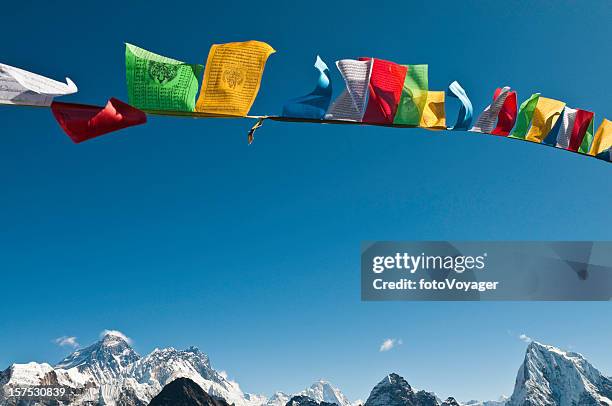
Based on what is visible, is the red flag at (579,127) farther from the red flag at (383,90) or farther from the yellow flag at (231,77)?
the yellow flag at (231,77)

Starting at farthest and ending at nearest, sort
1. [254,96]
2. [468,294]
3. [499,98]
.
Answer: [468,294], [499,98], [254,96]

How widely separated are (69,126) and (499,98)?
7936 mm

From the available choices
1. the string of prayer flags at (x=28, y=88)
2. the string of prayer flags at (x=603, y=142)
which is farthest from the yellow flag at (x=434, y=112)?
the string of prayer flags at (x=28, y=88)

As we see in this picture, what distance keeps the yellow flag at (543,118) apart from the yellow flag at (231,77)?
623 centimetres

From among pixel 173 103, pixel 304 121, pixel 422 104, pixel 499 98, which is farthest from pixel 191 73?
pixel 499 98

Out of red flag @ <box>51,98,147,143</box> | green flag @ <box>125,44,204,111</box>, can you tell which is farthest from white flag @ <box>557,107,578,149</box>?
red flag @ <box>51,98,147,143</box>

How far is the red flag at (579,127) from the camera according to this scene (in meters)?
14.6

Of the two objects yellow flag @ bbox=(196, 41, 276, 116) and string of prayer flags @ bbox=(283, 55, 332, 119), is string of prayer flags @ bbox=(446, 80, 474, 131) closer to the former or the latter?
string of prayer flags @ bbox=(283, 55, 332, 119)

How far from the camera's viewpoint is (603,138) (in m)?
14.9

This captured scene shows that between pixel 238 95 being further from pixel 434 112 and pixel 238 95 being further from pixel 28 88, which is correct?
pixel 434 112

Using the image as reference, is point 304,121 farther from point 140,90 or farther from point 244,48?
point 140,90

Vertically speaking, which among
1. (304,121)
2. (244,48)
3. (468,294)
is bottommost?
(468,294)

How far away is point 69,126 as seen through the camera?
1019cm

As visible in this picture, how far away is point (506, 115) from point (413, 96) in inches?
100
